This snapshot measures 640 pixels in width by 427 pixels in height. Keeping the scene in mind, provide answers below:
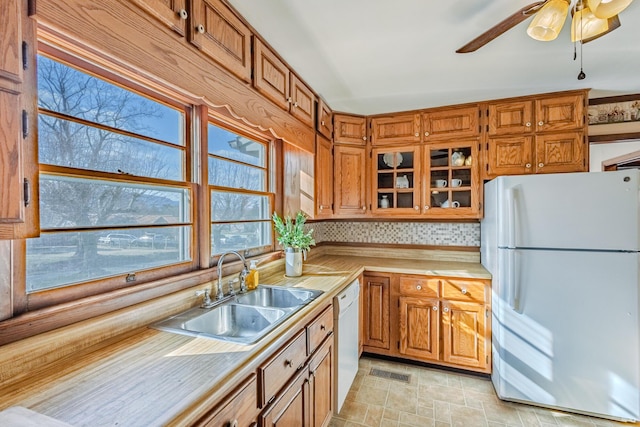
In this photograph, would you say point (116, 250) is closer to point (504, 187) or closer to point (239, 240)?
point (239, 240)

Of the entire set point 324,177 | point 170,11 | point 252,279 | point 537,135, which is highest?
point 170,11

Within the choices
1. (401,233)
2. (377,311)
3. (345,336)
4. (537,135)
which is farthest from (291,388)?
(537,135)

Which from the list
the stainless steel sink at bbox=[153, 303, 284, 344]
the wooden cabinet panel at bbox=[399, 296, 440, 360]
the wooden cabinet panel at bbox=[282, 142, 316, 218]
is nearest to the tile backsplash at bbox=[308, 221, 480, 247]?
the wooden cabinet panel at bbox=[282, 142, 316, 218]

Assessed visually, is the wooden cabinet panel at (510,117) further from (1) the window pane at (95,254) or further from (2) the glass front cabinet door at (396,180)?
(1) the window pane at (95,254)

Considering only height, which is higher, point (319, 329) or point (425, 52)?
point (425, 52)

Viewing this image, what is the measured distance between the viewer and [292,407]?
1.31 meters

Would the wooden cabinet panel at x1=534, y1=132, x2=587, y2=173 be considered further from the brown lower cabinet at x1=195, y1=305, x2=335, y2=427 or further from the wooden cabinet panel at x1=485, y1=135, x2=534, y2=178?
the brown lower cabinet at x1=195, y1=305, x2=335, y2=427

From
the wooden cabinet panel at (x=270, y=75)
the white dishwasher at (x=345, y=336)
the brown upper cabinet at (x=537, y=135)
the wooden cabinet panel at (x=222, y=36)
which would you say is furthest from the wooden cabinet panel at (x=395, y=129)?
the wooden cabinet panel at (x=222, y=36)

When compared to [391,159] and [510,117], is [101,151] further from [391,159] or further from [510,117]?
[510,117]

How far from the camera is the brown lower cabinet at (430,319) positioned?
2.38 m

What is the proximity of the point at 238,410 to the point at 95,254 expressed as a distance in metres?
0.83

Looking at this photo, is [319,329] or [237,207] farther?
[237,207]

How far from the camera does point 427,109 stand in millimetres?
2760

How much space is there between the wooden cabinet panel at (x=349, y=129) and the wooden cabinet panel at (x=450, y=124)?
1.92ft
